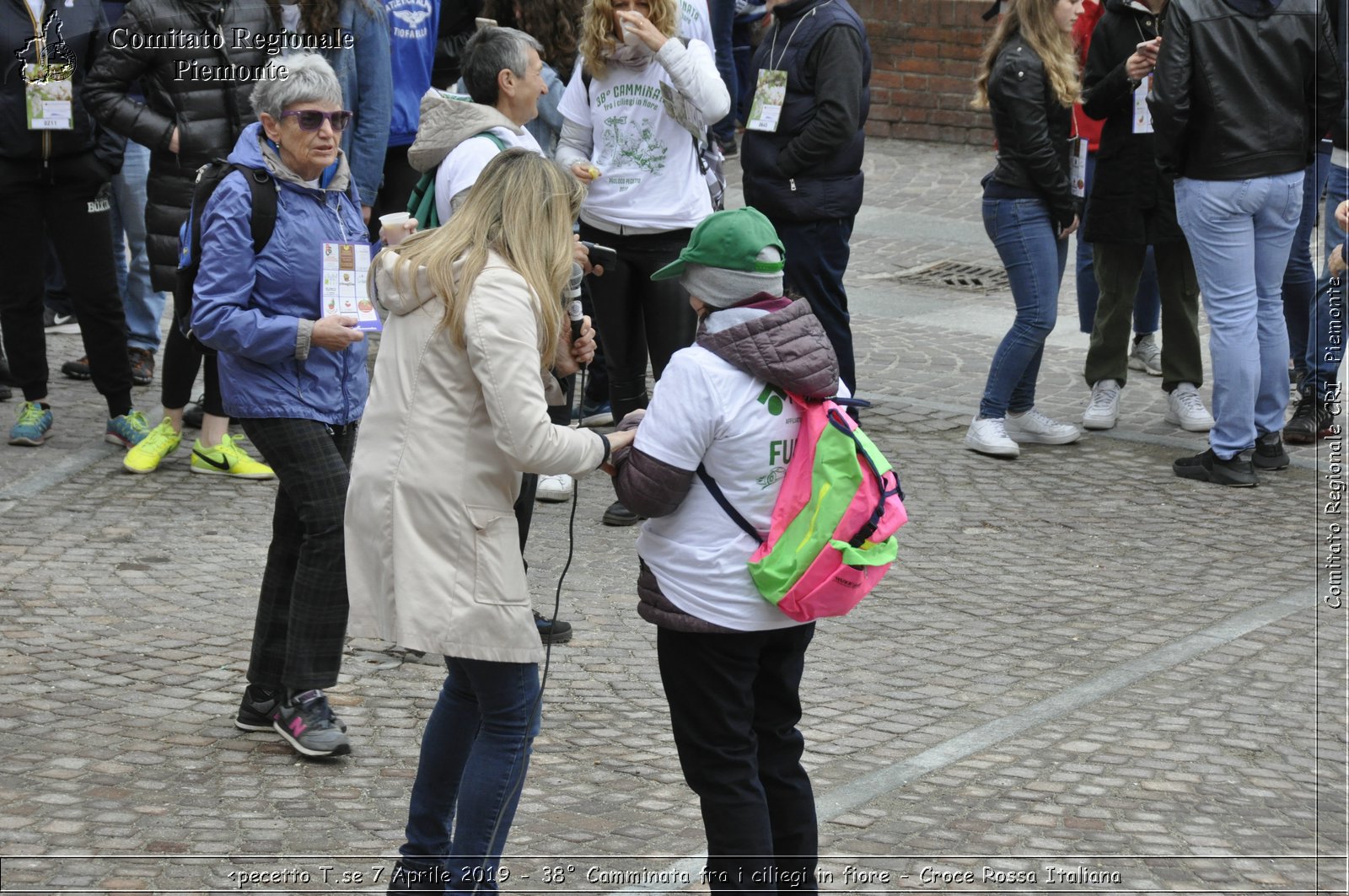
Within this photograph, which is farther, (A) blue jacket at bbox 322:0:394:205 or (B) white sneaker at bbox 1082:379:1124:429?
(B) white sneaker at bbox 1082:379:1124:429

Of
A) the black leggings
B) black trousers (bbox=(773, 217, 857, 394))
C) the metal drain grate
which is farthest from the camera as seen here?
the metal drain grate

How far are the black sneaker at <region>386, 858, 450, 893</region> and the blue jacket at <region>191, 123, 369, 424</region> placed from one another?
4.66 feet

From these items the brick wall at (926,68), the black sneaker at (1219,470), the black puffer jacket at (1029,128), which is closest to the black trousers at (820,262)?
the black puffer jacket at (1029,128)

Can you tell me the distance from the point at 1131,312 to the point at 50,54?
5.27m

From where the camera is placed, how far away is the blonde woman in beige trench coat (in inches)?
144

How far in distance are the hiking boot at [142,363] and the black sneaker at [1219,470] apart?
5.22 meters

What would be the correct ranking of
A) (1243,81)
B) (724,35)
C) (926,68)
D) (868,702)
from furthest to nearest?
(926,68), (724,35), (1243,81), (868,702)

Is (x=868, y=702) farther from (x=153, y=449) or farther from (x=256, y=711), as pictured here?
(x=153, y=449)

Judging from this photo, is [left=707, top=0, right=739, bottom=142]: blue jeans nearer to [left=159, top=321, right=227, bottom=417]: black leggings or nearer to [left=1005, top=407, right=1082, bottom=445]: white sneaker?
[left=1005, top=407, right=1082, bottom=445]: white sneaker

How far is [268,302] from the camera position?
4.79m

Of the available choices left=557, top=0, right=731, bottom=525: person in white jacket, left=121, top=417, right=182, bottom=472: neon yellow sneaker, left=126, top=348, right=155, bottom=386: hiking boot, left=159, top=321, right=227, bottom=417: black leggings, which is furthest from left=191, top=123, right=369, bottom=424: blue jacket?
left=126, top=348, right=155, bottom=386: hiking boot

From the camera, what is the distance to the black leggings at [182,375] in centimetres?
729

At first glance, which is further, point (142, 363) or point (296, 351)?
point (142, 363)

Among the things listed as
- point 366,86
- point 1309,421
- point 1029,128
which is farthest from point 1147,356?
point 366,86
